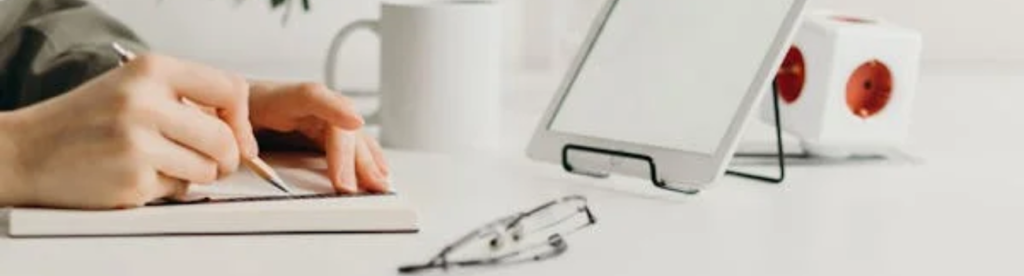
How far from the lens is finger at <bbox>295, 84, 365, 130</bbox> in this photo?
3.49 ft

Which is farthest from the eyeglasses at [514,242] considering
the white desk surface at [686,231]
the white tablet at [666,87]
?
the white tablet at [666,87]

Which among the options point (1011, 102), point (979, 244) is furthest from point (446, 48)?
point (1011, 102)

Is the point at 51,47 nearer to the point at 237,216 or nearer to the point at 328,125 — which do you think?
the point at 328,125

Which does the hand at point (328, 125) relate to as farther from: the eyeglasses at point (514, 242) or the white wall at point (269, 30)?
the white wall at point (269, 30)

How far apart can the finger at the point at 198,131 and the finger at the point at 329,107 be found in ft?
0.34

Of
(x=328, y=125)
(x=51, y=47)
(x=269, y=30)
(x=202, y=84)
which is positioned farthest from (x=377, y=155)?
(x=269, y=30)

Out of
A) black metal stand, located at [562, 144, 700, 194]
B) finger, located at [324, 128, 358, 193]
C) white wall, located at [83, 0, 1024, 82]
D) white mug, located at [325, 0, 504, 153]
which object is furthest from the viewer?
white wall, located at [83, 0, 1024, 82]

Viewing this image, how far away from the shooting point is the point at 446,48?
1.27 metres

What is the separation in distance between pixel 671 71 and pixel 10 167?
1.53 ft

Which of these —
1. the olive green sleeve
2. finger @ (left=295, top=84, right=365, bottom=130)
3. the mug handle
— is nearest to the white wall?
the mug handle

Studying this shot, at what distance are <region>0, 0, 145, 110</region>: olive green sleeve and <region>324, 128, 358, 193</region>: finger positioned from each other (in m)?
0.23

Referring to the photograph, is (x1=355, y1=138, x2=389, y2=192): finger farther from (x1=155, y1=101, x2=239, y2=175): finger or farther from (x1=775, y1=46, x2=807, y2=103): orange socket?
(x1=775, y1=46, x2=807, y2=103): orange socket

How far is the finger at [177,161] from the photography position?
93cm

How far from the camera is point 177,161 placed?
3.09 ft
